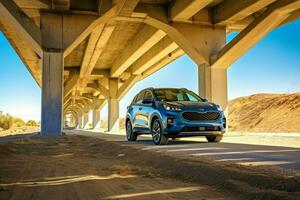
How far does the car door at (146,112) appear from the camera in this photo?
10742 mm

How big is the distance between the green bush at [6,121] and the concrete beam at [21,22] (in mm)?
42822

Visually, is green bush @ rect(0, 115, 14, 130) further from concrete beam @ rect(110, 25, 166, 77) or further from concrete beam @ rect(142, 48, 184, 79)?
concrete beam @ rect(110, 25, 166, 77)

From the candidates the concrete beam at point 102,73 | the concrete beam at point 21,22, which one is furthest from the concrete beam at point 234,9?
the concrete beam at point 102,73

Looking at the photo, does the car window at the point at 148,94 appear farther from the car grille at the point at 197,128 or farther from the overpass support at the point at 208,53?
the overpass support at the point at 208,53

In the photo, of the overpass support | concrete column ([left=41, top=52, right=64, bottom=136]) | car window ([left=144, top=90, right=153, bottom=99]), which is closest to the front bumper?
car window ([left=144, top=90, right=153, bottom=99])

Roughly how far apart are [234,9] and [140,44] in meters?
8.16

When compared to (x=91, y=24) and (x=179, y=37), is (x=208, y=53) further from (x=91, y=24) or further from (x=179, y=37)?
(x=91, y=24)

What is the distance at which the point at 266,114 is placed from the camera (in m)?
39.4

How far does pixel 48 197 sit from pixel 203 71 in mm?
16173

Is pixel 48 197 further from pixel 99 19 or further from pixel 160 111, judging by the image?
pixel 99 19

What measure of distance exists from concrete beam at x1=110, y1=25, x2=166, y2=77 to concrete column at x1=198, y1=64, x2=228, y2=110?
3.96 m

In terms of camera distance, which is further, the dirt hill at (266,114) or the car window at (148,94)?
the dirt hill at (266,114)

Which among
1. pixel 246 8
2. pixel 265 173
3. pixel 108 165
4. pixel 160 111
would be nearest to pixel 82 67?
pixel 246 8

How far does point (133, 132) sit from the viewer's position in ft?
40.8
